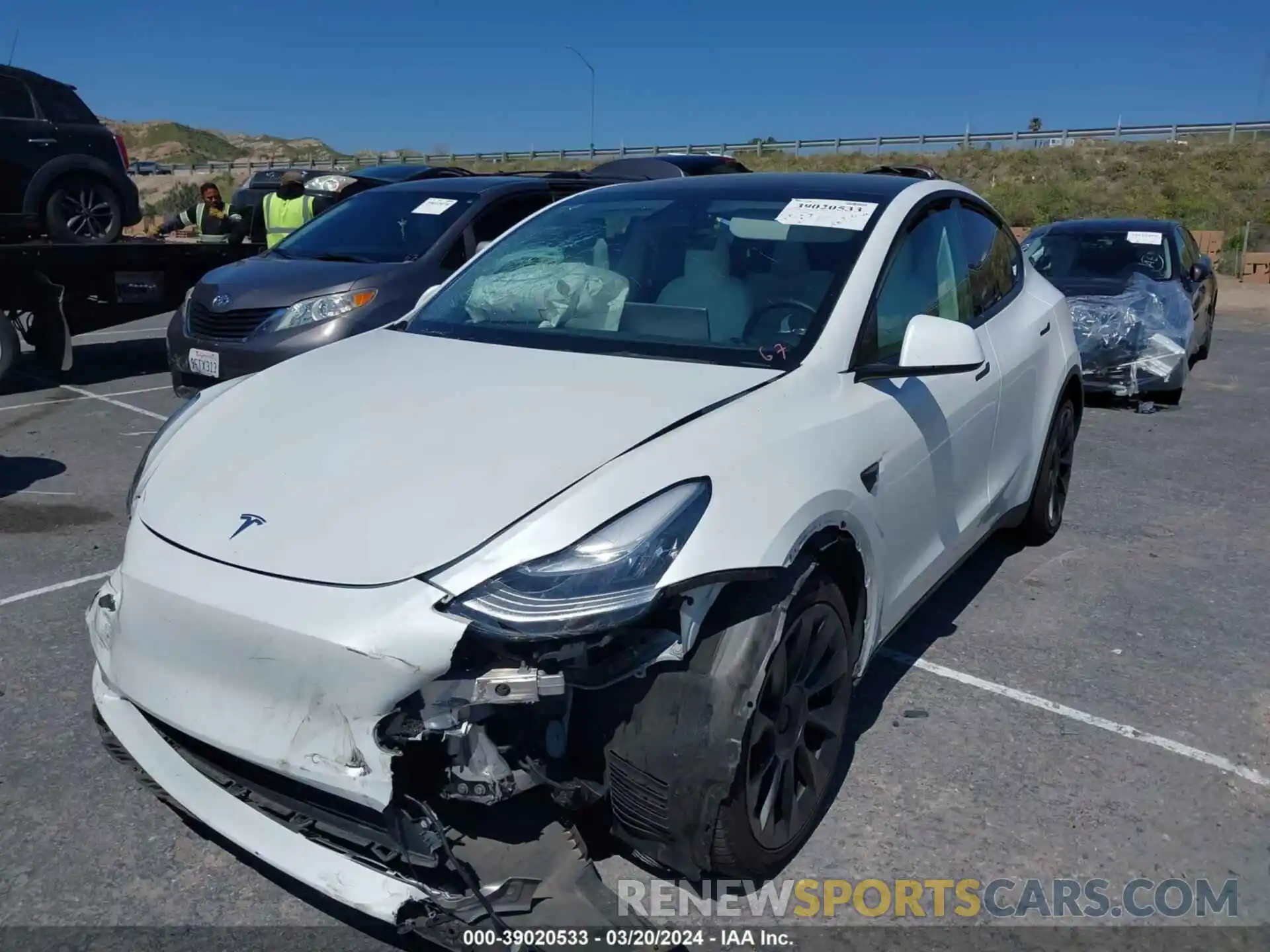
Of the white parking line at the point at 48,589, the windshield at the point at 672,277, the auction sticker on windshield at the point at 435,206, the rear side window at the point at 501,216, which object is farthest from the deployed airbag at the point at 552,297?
the auction sticker on windshield at the point at 435,206

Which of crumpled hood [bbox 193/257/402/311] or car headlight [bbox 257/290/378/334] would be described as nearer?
car headlight [bbox 257/290/378/334]

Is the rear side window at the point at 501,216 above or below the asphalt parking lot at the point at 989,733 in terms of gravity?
above

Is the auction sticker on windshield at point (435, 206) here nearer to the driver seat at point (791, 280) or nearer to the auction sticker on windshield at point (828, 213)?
the auction sticker on windshield at point (828, 213)

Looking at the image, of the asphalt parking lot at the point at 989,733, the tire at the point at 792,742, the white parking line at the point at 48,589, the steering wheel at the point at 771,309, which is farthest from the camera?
the white parking line at the point at 48,589

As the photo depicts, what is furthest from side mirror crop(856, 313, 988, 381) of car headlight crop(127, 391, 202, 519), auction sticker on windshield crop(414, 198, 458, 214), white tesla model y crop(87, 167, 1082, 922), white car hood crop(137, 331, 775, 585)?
auction sticker on windshield crop(414, 198, 458, 214)

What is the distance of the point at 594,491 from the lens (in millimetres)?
2361

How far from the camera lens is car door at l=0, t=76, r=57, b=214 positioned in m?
10.1

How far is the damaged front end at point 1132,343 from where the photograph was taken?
29.4ft

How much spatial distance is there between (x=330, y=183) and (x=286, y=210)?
1.73 ft

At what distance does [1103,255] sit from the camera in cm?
1029

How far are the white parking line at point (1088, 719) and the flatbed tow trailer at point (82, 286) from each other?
7802 millimetres

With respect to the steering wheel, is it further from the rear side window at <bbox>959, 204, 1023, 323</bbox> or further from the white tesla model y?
the rear side window at <bbox>959, 204, 1023, 323</bbox>

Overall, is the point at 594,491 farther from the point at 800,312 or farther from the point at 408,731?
the point at 800,312

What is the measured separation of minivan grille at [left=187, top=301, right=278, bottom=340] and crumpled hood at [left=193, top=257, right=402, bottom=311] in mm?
37
